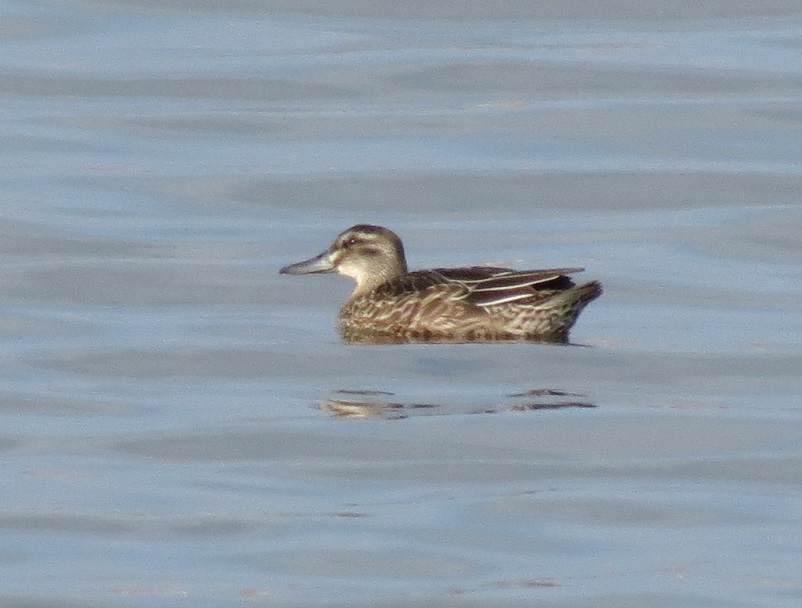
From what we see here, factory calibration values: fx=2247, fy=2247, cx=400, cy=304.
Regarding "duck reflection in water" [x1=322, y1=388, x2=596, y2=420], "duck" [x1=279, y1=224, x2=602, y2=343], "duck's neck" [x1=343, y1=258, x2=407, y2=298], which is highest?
"duck's neck" [x1=343, y1=258, x2=407, y2=298]

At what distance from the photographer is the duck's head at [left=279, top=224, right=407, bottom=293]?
492 inches

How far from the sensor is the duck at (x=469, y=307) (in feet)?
37.4

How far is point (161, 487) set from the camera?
830cm

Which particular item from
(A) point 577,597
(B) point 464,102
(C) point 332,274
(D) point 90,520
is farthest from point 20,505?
(B) point 464,102

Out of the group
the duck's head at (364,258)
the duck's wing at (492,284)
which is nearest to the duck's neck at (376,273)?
the duck's head at (364,258)

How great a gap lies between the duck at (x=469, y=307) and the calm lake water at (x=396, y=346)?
273mm

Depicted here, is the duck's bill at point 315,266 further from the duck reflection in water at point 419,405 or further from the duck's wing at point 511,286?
the duck reflection in water at point 419,405

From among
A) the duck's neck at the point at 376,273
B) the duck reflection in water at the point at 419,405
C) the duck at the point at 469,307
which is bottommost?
the duck reflection in water at the point at 419,405

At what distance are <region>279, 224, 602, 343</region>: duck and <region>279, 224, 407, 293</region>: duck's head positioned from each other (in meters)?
0.42

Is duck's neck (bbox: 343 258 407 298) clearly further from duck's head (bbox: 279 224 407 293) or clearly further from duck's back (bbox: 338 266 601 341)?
duck's back (bbox: 338 266 601 341)

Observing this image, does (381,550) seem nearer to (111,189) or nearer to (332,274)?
(332,274)

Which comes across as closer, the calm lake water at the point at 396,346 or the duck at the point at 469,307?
the calm lake water at the point at 396,346

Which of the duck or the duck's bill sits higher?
the duck's bill

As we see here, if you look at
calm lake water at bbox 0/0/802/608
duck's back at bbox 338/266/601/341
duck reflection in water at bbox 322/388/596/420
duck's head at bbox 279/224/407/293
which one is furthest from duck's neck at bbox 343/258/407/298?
duck reflection in water at bbox 322/388/596/420
